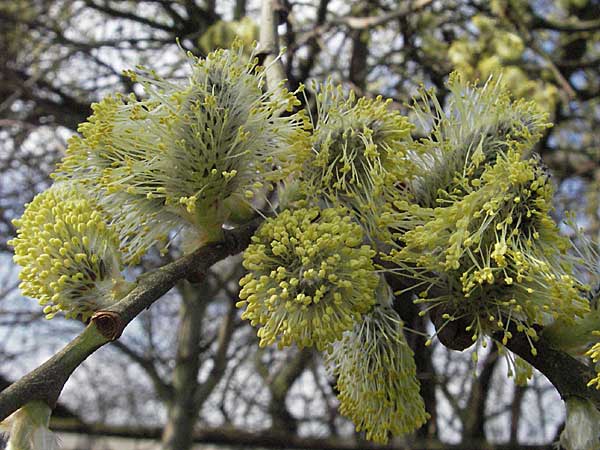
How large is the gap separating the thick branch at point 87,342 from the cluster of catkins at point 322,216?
0.08 m

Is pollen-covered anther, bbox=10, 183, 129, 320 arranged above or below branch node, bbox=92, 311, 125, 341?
above

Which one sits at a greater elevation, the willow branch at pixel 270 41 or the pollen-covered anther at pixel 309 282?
the willow branch at pixel 270 41

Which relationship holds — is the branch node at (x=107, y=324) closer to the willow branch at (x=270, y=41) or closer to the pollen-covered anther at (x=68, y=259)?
the pollen-covered anther at (x=68, y=259)

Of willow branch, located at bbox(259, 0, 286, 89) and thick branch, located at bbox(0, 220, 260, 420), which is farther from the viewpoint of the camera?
willow branch, located at bbox(259, 0, 286, 89)

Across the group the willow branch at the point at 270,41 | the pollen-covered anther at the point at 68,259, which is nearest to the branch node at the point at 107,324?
the pollen-covered anther at the point at 68,259

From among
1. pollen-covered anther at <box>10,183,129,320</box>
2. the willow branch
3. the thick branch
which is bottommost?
the thick branch

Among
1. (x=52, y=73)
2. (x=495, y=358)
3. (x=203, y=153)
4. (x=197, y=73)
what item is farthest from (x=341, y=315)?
(x=52, y=73)

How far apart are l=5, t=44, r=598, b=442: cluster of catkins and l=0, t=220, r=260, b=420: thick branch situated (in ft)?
0.25

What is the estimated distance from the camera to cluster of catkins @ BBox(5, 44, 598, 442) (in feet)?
3.24

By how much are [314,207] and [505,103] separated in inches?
16.2

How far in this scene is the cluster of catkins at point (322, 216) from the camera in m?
0.99

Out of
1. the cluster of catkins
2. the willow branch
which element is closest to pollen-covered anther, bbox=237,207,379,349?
the cluster of catkins

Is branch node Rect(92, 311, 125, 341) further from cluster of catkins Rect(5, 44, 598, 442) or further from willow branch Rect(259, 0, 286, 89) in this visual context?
willow branch Rect(259, 0, 286, 89)

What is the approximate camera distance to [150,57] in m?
4.01
